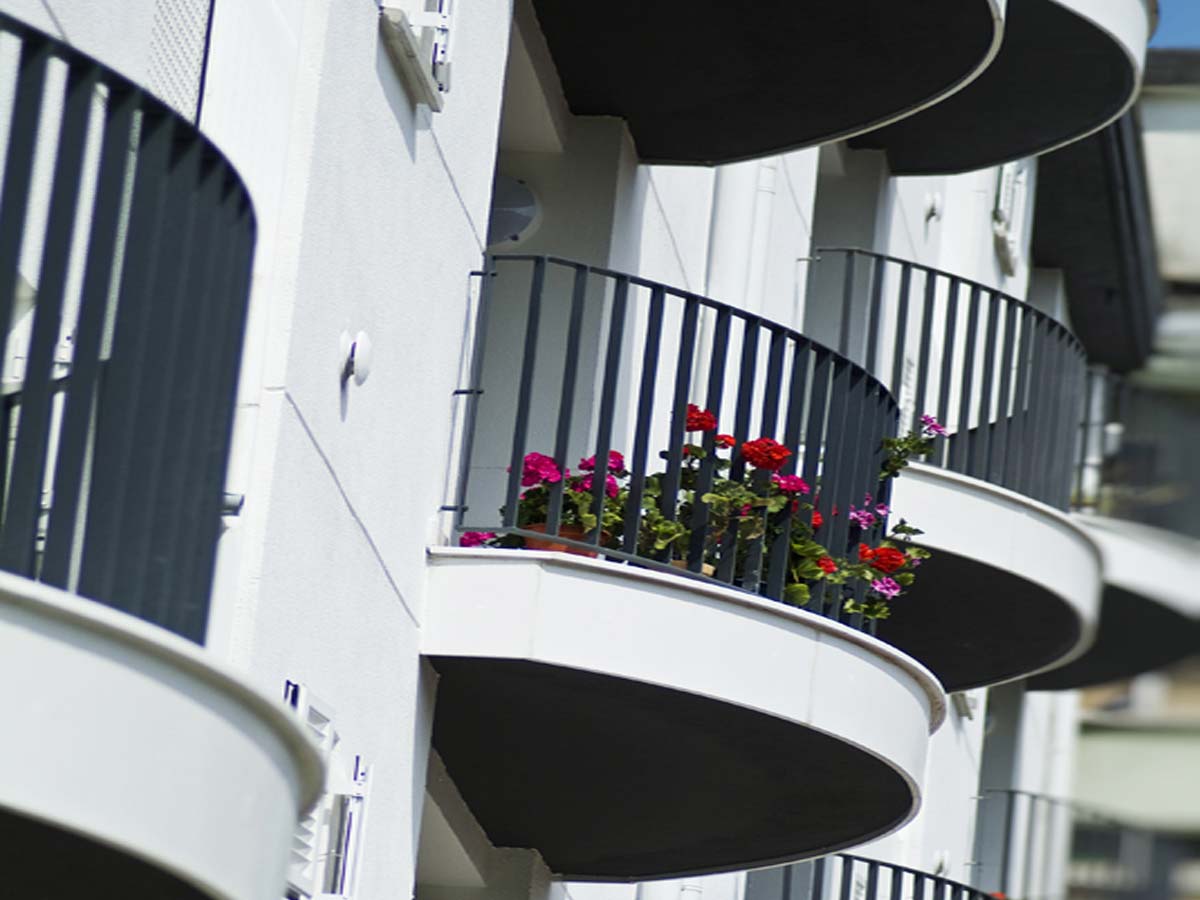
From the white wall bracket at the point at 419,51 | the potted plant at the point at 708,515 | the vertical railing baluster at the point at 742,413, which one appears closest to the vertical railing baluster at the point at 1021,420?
the potted plant at the point at 708,515

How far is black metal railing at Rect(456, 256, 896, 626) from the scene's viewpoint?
714cm

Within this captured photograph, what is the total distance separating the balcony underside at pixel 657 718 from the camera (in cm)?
667

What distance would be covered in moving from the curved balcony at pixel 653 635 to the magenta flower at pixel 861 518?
0.04 m

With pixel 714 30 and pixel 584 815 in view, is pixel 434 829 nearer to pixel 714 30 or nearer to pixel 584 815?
pixel 584 815

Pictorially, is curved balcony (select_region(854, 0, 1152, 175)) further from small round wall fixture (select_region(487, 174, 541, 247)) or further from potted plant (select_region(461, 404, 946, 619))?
potted plant (select_region(461, 404, 946, 619))

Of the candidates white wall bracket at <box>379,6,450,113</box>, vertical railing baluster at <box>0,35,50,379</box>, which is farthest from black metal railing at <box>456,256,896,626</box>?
vertical railing baluster at <box>0,35,50,379</box>

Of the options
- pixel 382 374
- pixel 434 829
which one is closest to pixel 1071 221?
pixel 434 829

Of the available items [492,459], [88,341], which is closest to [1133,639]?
[88,341]

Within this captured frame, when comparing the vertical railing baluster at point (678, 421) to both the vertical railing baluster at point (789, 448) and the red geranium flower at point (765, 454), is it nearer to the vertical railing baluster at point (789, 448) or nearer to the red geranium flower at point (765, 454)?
the red geranium flower at point (765, 454)

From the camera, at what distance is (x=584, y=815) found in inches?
338

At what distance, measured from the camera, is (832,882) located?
45.9 feet

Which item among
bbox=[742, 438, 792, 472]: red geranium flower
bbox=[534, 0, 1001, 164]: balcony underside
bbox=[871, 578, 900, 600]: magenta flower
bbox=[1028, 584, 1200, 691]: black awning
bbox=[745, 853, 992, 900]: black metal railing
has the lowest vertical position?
bbox=[745, 853, 992, 900]: black metal railing

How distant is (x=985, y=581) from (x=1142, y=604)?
416 inches

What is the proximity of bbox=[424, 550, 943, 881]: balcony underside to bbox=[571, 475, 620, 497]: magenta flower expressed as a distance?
72 cm
